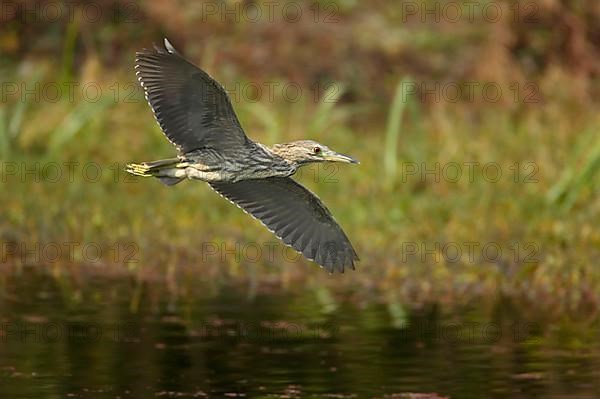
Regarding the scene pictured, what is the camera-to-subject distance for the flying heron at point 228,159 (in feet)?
32.0

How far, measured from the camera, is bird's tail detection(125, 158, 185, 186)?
1005 centimetres

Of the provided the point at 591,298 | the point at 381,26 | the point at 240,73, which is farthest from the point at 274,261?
the point at 381,26

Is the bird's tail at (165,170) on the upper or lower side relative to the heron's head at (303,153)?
lower

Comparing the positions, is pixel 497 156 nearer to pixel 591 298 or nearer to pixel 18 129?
pixel 591 298

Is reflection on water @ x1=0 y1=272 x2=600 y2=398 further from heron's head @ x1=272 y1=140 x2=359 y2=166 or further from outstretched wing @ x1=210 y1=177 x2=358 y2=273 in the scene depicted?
heron's head @ x1=272 y1=140 x2=359 y2=166

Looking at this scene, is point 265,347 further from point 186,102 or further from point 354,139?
point 354,139

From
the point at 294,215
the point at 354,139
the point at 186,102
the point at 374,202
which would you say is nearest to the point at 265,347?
the point at 294,215

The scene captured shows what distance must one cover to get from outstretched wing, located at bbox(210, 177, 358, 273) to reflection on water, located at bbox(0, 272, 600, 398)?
74cm

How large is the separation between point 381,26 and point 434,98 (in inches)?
90.5

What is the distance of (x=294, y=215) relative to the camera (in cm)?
1105

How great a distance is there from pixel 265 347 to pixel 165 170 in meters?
1.80

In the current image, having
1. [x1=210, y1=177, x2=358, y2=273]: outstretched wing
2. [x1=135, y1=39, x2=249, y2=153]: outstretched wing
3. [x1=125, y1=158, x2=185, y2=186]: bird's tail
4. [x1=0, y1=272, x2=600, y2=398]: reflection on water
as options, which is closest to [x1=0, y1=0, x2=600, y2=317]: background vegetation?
[x1=0, y1=272, x2=600, y2=398]: reflection on water

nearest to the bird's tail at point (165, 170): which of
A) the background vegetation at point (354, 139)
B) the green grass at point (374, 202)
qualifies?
the green grass at point (374, 202)

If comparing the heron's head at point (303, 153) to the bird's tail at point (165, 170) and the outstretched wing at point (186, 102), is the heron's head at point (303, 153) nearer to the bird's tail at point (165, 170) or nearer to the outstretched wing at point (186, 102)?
the outstretched wing at point (186, 102)
